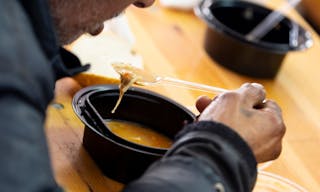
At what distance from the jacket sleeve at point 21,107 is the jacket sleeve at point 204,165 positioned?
0.16 m

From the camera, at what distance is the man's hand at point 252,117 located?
34.7 inches

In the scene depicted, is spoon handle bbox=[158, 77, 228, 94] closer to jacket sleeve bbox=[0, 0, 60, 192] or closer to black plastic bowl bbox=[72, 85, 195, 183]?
black plastic bowl bbox=[72, 85, 195, 183]

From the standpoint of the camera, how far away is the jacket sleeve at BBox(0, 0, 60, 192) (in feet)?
1.85

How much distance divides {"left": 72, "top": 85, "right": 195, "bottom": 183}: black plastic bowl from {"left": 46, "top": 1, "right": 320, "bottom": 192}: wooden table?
1.5 inches

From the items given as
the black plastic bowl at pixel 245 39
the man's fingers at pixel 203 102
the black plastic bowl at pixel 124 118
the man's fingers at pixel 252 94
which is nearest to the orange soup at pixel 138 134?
the black plastic bowl at pixel 124 118

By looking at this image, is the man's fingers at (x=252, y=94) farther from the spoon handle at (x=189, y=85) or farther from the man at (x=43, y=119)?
the spoon handle at (x=189, y=85)

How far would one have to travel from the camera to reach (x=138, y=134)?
1.11m

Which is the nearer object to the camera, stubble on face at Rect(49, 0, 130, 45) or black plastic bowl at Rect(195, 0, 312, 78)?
stubble on face at Rect(49, 0, 130, 45)

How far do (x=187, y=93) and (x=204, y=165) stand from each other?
1.89ft

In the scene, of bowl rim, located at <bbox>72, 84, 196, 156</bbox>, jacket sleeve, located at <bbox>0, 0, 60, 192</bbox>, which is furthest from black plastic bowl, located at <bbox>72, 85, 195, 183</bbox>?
jacket sleeve, located at <bbox>0, 0, 60, 192</bbox>

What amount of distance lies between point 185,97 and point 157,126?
0.65 feet

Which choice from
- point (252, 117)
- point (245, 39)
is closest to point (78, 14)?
point (252, 117)

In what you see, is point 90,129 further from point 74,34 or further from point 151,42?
point 151,42

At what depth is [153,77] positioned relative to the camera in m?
1.17
